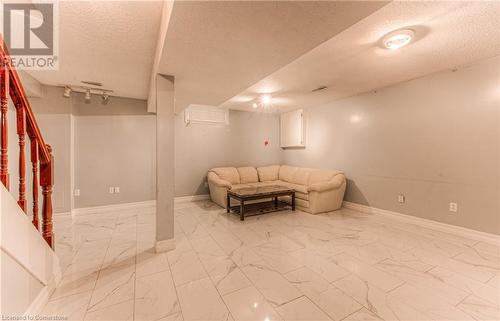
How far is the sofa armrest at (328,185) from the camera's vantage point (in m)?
4.13

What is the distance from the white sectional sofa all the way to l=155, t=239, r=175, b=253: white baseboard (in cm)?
190

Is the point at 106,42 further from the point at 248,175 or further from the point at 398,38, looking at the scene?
the point at 248,175

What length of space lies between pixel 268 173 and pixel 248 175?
66cm

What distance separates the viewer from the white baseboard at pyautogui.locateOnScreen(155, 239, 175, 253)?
2.64 m

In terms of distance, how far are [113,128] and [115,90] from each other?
83cm

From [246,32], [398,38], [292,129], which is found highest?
[398,38]

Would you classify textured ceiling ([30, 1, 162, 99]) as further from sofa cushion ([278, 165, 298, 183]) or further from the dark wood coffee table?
sofa cushion ([278, 165, 298, 183])

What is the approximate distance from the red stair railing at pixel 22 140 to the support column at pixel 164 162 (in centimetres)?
102

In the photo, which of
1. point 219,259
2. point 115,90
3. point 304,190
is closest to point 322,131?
point 304,190

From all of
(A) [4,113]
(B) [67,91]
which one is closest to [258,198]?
(A) [4,113]

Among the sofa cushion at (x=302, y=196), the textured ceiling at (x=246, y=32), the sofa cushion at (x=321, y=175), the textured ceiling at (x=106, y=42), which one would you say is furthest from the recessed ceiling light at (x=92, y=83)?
the sofa cushion at (x=321, y=175)

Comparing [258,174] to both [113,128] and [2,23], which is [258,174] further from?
[2,23]

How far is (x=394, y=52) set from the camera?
2.66 metres

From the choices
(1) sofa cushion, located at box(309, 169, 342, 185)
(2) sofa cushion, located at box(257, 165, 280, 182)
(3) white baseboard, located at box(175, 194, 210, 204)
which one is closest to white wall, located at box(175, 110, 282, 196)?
(3) white baseboard, located at box(175, 194, 210, 204)
